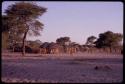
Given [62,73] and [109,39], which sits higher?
[62,73]

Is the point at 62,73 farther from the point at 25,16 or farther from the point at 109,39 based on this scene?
the point at 109,39

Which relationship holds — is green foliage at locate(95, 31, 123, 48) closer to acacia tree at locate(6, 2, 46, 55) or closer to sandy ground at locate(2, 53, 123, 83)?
acacia tree at locate(6, 2, 46, 55)

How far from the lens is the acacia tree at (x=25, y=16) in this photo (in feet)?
128

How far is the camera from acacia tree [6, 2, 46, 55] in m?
38.9

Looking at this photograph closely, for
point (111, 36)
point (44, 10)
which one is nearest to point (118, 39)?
point (111, 36)

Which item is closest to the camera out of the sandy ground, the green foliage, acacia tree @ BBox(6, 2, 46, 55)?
the sandy ground

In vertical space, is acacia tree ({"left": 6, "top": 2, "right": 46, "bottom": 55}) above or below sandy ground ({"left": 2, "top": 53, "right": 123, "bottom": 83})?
above

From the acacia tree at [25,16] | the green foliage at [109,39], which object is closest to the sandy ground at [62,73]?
the acacia tree at [25,16]

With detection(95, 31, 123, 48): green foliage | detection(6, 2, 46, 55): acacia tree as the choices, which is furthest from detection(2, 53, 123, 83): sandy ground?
detection(95, 31, 123, 48): green foliage

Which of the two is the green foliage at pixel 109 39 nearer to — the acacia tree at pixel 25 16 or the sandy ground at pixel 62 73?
the acacia tree at pixel 25 16

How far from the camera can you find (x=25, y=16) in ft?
130

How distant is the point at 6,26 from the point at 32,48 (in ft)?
39.9

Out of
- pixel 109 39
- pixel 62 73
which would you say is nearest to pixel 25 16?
pixel 109 39

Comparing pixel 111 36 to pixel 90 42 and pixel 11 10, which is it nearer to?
pixel 90 42
